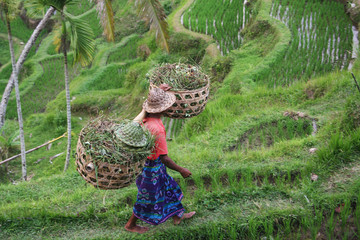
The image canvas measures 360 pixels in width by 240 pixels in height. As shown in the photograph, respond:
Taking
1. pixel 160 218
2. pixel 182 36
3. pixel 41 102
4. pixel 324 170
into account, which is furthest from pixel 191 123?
pixel 41 102

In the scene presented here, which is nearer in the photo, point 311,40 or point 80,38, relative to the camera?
point 80,38

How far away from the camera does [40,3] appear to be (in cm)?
514

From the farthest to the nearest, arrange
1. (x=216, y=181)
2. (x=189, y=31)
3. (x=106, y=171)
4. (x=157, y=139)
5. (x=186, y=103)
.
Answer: (x=189, y=31)
(x=216, y=181)
(x=186, y=103)
(x=157, y=139)
(x=106, y=171)

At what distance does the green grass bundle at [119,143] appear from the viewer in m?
2.60

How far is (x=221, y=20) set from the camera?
37.8 ft

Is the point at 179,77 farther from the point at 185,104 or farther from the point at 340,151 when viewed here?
the point at 340,151

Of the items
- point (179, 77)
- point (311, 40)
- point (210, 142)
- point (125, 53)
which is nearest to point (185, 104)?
point (179, 77)

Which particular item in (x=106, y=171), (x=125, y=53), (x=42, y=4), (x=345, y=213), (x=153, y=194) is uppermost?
(x=42, y=4)

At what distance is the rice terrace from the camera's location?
117 inches

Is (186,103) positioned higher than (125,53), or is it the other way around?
(186,103)

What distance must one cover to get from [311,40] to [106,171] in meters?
7.41

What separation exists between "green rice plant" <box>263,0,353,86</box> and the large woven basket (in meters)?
4.99

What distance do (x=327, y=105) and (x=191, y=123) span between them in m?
2.30

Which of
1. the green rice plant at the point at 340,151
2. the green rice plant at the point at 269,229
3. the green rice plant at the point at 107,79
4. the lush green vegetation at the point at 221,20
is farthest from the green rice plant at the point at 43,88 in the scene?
the green rice plant at the point at 269,229
